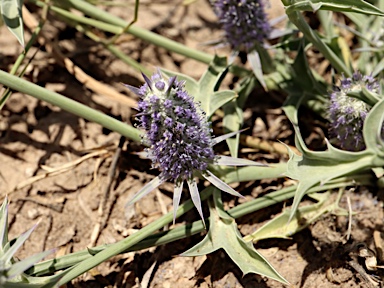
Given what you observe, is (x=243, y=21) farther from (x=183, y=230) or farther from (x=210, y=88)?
(x=183, y=230)

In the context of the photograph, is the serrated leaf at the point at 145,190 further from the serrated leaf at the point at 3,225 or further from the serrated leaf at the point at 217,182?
the serrated leaf at the point at 3,225

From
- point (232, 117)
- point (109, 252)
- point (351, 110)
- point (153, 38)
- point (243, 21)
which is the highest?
point (153, 38)

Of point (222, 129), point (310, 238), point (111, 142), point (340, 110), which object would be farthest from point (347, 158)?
point (111, 142)

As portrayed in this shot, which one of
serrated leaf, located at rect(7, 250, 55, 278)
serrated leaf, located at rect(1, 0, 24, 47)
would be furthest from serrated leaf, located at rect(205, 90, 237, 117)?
serrated leaf, located at rect(7, 250, 55, 278)

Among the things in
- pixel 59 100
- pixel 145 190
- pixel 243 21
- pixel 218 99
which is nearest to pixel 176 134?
pixel 145 190

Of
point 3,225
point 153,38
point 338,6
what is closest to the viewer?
point 3,225

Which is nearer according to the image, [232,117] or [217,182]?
[217,182]

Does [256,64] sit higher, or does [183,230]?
[256,64]

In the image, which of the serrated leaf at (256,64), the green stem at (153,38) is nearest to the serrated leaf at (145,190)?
the serrated leaf at (256,64)
